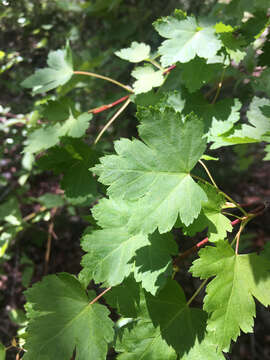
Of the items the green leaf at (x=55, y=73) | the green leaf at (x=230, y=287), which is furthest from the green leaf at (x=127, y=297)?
the green leaf at (x=55, y=73)

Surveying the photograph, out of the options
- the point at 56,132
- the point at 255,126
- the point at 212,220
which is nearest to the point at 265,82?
the point at 255,126

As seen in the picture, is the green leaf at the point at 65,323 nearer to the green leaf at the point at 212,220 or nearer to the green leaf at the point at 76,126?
the green leaf at the point at 212,220

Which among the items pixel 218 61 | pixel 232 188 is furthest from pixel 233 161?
pixel 218 61

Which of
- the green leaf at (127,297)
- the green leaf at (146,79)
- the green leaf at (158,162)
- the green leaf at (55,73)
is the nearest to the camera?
the green leaf at (158,162)

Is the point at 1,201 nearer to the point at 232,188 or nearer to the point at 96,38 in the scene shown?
the point at 96,38

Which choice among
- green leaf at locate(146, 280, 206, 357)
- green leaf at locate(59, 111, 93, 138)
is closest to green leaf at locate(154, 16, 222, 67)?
green leaf at locate(59, 111, 93, 138)

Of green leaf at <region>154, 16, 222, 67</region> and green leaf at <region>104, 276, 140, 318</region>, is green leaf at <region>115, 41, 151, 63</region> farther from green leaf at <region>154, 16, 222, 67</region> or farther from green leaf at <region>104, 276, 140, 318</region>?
green leaf at <region>104, 276, 140, 318</region>
